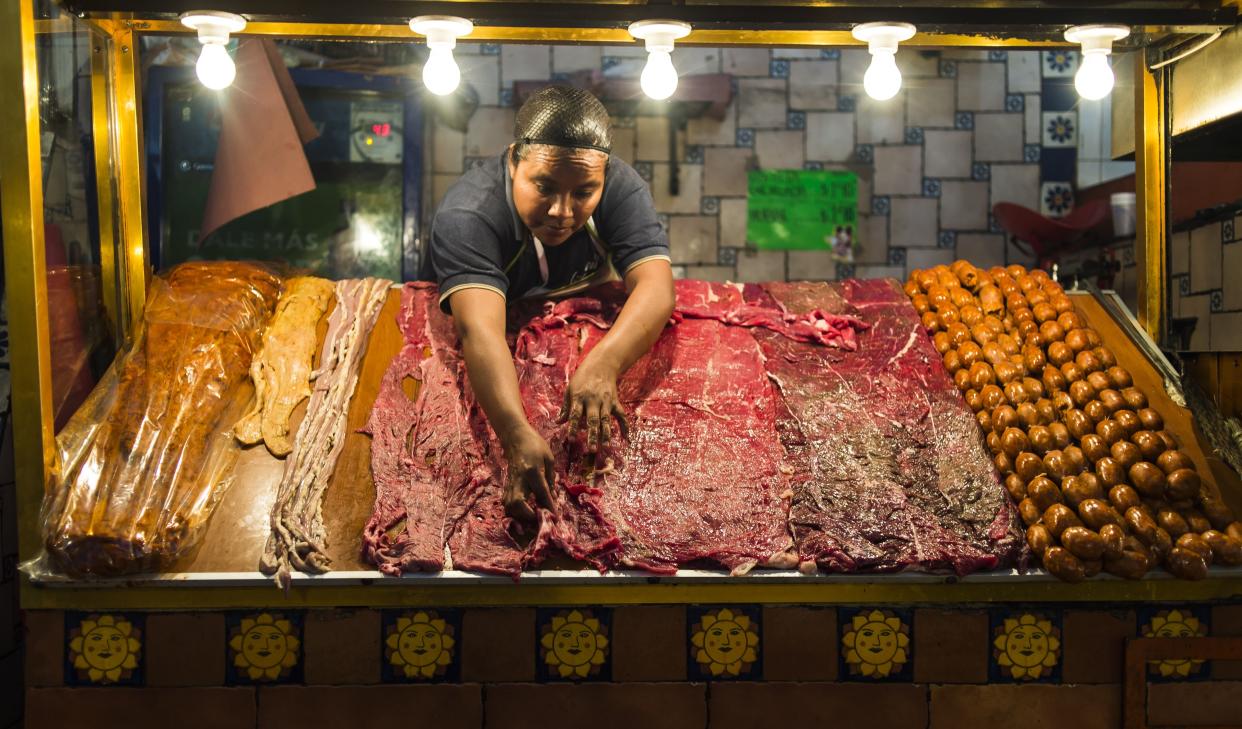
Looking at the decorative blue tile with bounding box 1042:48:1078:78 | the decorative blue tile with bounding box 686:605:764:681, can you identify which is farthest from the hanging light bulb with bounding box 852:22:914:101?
the decorative blue tile with bounding box 1042:48:1078:78

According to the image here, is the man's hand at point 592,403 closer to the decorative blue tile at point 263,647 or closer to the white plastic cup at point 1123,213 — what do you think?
the decorative blue tile at point 263,647

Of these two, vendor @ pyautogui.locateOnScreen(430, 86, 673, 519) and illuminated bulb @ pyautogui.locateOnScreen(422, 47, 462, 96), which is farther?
illuminated bulb @ pyautogui.locateOnScreen(422, 47, 462, 96)

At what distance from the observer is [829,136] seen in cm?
595

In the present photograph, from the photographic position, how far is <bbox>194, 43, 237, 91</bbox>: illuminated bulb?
119 inches

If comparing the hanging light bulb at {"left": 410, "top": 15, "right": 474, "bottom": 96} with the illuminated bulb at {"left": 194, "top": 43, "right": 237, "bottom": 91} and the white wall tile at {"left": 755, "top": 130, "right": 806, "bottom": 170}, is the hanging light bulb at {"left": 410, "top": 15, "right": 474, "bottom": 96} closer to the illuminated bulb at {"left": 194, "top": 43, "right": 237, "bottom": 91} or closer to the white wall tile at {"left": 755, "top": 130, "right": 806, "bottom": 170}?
the illuminated bulb at {"left": 194, "top": 43, "right": 237, "bottom": 91}

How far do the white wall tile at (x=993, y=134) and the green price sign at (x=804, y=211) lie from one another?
800 mm

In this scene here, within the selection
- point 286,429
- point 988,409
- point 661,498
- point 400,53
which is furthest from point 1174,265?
point 400,53

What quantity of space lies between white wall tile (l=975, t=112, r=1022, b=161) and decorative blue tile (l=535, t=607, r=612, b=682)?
441 cm

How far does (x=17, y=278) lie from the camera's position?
2.76m

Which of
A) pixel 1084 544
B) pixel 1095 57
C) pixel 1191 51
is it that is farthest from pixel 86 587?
pixel 1191 51

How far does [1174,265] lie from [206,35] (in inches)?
154

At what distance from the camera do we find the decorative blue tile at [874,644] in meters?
2.73

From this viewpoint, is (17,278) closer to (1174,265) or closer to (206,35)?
(206,35)

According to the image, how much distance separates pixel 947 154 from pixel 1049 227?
2.88ft
